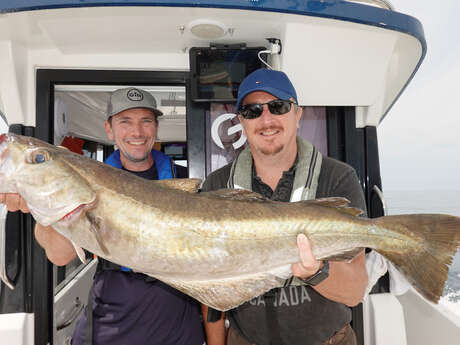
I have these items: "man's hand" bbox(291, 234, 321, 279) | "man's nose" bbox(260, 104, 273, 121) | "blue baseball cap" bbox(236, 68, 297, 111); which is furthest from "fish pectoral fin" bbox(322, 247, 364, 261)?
"blue baseball cap" bbox(236, 68, 297, 111)

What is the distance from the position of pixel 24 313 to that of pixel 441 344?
4245mm

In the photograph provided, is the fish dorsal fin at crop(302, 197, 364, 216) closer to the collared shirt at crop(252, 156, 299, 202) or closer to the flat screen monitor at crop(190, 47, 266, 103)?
the collared shirt at crop(252, 156, 299, 202)

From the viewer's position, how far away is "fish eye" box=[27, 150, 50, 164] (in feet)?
5.55

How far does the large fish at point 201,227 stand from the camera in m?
1.70

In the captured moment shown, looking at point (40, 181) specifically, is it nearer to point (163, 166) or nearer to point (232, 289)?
point (232, 289)

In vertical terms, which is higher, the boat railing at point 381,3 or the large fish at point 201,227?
the boat railing at point 381,3

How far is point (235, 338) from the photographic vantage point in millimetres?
2557

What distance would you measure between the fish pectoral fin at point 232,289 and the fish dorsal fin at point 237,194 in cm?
48

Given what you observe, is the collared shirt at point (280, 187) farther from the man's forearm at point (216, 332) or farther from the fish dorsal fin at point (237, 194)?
the man's forearm at point (216, 332)

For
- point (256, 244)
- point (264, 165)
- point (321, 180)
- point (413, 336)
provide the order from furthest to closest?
point (413, 336)
point (264, 165)
point (321, 180)
point (256, 244)

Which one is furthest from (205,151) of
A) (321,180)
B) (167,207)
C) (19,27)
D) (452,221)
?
(452,221)

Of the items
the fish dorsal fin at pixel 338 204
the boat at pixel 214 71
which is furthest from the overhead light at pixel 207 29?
the fish dorsal fin at pixel 338 204

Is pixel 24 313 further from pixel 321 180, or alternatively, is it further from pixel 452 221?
pixel 452 221

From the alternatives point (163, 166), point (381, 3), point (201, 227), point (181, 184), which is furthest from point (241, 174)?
point (381, 3)
